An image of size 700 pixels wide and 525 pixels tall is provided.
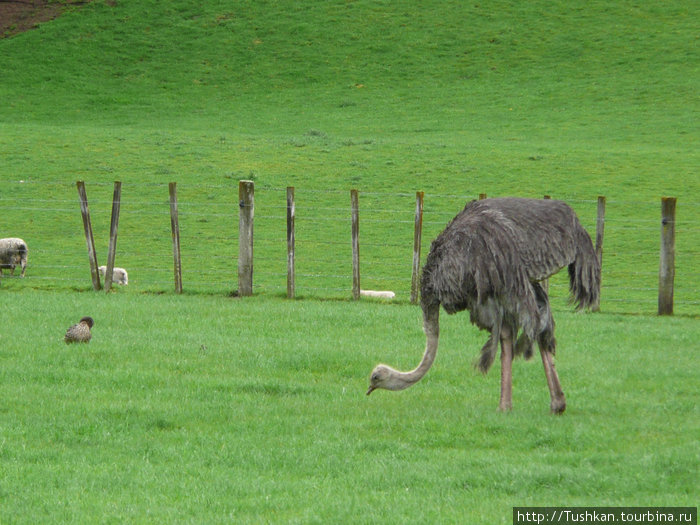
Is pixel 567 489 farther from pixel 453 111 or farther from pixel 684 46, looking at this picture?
pixel 684 46

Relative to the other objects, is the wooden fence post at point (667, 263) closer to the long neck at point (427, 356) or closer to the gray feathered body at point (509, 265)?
the gray feathered body at point (509, 265)

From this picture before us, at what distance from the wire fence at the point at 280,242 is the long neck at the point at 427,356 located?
883cm

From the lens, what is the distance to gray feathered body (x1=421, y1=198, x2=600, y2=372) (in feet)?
32.8

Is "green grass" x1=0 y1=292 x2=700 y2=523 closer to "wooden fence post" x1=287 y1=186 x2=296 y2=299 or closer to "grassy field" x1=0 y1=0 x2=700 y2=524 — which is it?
"grassy field" x1=0 y1=0 x2=700 y2=524

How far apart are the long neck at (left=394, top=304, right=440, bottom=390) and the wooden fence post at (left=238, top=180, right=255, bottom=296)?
8.80 m

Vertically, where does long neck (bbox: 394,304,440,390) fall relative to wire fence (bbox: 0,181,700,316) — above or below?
above

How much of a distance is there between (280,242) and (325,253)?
1832mm

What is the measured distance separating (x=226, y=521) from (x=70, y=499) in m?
1.27

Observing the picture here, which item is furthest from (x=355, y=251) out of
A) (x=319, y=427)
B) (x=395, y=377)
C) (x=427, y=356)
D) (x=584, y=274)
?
(x=319, y=427)

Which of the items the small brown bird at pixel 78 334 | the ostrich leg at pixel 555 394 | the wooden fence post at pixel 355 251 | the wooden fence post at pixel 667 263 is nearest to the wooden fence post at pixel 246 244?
the wooden fence post at pixel 355 251

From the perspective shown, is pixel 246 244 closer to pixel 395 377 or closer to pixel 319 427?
pixel 395 377

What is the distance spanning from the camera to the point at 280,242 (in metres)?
27.0

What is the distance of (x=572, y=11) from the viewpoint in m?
60.2

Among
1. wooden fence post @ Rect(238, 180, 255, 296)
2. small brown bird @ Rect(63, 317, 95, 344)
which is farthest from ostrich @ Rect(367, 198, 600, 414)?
wooden fence post @ Rect(238, 180, 255, 296)
